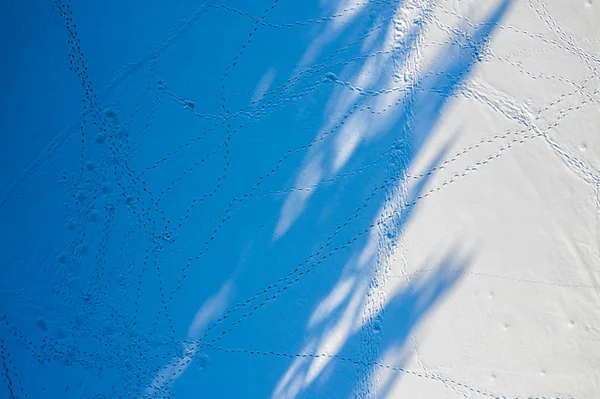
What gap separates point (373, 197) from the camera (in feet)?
6.70

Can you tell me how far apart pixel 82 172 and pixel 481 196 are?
163 cm

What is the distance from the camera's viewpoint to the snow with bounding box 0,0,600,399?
201cm

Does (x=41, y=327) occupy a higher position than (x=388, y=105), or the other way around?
(x=388, y=105)

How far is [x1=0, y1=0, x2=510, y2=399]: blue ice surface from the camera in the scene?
2.02 meters

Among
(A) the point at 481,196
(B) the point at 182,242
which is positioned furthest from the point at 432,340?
(B) the point at 182,242

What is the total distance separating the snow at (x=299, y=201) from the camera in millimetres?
2014

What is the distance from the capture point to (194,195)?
2041mm

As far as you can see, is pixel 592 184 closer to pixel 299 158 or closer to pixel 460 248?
pixel 460 248

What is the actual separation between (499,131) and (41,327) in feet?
6.66

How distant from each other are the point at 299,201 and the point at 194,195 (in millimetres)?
431

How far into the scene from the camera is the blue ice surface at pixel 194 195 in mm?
2016

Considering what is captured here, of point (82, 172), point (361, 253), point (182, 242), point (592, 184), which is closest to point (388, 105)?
point (361, 253)

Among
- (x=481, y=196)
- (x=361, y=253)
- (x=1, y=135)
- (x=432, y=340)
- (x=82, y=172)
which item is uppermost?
(x=1, y=135)

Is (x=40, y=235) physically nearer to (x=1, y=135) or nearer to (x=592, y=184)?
(x=1, y=135)
